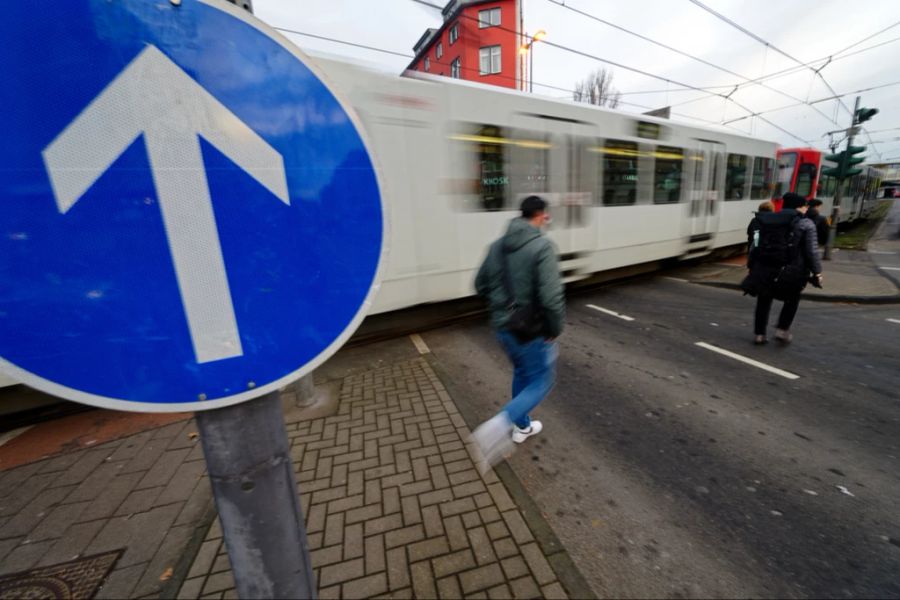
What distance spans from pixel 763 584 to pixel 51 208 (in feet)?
10.6

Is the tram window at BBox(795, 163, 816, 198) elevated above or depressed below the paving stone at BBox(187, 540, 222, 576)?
above

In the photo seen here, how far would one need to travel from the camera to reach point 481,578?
2.05 meters

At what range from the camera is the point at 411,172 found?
526 cm

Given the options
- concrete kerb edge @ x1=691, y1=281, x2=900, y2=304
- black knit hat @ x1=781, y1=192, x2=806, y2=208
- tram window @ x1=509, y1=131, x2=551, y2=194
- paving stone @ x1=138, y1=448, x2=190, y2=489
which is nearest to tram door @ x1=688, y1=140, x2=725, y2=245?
concrete kerb edge @ x1=691, y1=281, x2=900, y2=304

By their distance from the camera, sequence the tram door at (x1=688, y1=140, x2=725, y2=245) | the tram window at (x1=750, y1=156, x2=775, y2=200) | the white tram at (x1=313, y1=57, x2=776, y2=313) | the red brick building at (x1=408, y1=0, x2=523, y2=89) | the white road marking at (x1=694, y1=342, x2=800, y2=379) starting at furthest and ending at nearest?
the red brick building at (x1=408, y1=0, x2=523, y2=89) → the tram window at (x1=750, y1=156, x2=775, y2=200) → the tram door at (x1=688, y1=140, x2=725, y2=245) → the white tram at (x1=313, y1=57, x2=776, y2=313) → the white road marking at (x1=694, y1=342, x2=800, y2=379)

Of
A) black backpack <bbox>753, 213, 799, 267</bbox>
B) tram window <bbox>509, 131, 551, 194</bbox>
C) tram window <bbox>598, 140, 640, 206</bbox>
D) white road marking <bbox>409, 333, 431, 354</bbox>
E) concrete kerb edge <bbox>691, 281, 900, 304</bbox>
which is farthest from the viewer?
tram window <bbox>598, 140, 640, 206</bbox>

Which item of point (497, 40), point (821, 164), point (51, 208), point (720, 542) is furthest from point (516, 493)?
point (497, 40)

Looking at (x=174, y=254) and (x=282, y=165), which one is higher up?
(x=282, y=165)

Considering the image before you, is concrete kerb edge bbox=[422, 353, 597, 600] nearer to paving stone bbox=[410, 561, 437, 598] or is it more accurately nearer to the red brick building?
paving stone bbox=[410, 561, 437, 598]

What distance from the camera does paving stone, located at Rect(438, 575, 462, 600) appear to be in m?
1.97

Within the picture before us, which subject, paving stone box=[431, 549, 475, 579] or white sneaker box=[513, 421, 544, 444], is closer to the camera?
paving stone box=[431, 549, 475, 579]

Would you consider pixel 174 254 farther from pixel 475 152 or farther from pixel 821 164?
pixel 821 164

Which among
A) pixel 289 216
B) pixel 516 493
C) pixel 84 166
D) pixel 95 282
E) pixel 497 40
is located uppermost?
pixel 497 40

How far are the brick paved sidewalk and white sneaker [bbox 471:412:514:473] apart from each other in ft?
0.34
